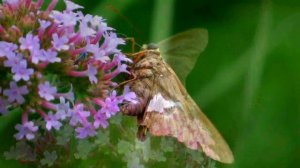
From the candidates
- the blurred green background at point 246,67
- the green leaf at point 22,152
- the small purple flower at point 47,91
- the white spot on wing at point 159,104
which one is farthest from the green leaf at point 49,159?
the blurred green background at point 246,67

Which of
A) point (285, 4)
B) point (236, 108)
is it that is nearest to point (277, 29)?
point (285, 4)

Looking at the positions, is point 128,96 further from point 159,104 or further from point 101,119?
point 159,104

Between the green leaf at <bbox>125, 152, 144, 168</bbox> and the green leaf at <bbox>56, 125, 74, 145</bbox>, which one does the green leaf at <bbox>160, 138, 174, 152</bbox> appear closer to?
the green leaf at <bbox>125, 152, 144, 168</bbox>

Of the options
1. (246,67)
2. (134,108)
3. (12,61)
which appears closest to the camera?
(12,61)

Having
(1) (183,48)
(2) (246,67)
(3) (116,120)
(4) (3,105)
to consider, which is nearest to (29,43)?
(4) (3,105)

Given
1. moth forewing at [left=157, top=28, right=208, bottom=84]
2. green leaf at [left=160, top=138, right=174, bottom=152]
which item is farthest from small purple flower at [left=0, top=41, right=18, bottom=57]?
moth forewing at [left=157, top=28, right=208, bottom=84]

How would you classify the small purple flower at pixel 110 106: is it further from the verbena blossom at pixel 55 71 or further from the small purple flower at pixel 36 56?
the small purple flower at pixel 36 56
